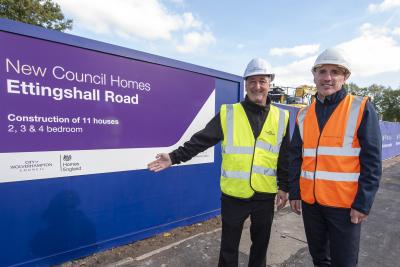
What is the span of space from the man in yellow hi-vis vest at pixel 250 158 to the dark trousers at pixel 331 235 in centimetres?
37

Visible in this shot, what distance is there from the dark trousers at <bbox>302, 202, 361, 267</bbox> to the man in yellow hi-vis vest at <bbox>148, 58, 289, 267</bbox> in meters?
0.37

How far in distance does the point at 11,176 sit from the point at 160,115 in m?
1.84

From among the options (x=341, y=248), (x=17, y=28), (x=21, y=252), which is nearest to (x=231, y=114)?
(x=341, y=248)

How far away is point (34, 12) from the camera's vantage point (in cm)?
1592

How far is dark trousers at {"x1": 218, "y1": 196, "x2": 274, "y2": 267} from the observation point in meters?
2.49

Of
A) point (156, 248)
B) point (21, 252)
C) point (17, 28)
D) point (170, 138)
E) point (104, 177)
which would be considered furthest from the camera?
point (170, 138)

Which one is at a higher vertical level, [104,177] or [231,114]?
[231,114]

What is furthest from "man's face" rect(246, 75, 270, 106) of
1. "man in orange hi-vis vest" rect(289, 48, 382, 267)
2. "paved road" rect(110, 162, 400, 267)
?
"paved road" rect(110, 162, 400, 267)

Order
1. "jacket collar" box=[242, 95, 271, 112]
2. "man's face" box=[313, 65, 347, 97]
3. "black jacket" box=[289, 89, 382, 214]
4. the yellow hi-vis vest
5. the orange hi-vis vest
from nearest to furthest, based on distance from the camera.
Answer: "black jacket" box=[289, 89, 382, 214]
the orange hi-vis vest
"man's face" box=[313, 65, 347, 97]
the yellow hi-vis vest
"jacket collar" box=[242, 95, 271, 112]

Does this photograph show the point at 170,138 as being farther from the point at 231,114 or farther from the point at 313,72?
the point at 313,72

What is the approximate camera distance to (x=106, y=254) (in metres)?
3.46

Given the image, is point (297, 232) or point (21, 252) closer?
point (21, 252)

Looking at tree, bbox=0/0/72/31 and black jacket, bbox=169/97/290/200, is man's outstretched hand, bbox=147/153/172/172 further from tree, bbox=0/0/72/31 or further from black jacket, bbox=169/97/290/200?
tree, bbox=0/0/72/31

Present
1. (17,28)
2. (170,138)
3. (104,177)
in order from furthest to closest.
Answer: (170,138) → (104,177) → (17,28)
